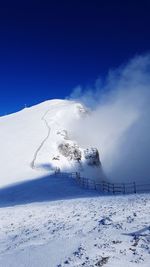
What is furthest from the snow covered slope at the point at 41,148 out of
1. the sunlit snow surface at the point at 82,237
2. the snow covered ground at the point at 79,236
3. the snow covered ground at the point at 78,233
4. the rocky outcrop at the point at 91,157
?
the sunlit snow surface at the point at 82,237

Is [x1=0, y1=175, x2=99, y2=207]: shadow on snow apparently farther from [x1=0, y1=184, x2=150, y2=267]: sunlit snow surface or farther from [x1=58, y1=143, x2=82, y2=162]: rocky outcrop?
[x1=58, y1=143, x2=82, y2=162]: rocky outcrop

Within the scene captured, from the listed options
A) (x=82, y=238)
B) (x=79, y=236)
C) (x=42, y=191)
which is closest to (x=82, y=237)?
(x=82, y=238)

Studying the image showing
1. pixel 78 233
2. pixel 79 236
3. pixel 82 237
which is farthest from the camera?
pixel 78 233

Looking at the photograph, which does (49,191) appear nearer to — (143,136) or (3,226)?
(3,226)

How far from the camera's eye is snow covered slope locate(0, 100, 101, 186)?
6875 cm

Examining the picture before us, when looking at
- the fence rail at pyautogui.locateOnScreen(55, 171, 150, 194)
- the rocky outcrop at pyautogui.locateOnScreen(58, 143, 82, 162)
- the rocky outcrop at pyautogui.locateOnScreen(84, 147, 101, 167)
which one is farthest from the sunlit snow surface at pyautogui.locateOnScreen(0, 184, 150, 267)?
the rocky outcrop at pyautogui.locateOnScreen(84, 147, 101, 167)

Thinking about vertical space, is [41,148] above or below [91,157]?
above

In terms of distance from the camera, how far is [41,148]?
3346 inches

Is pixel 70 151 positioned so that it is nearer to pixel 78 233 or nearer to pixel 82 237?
pixel 78 233

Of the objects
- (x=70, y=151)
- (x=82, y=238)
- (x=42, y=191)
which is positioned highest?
(x=70, y=151)

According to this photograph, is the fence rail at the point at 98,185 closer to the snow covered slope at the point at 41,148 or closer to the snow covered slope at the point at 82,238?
the snow covered slope at the point at 41,148

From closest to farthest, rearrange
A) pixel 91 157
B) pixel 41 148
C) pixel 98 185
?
pixel 98 185
pixel 41 148
pixel 91 157

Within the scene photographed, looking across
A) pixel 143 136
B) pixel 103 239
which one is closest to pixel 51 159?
pixel 103 239

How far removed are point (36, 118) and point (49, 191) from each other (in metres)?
79.9
